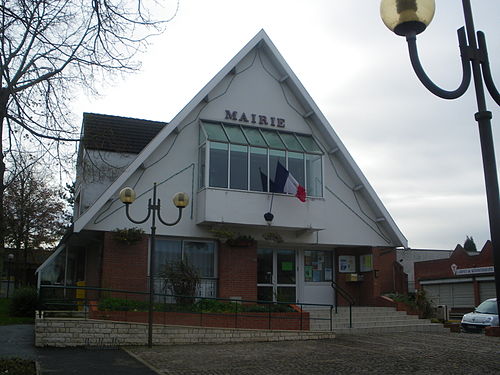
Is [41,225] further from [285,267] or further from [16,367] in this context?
[16,367]

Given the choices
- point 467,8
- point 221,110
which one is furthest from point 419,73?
point 221,110

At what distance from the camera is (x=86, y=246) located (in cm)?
2192

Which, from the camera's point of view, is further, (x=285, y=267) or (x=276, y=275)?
(x=285, y=267)

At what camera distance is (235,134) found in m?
19.5

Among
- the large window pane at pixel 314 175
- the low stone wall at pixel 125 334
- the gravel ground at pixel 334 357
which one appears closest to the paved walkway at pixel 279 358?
the gravel ground at pixel 334 357

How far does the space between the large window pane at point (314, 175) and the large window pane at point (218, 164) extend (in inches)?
131

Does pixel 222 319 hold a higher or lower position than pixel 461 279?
lower

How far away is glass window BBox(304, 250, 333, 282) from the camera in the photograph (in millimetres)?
21188

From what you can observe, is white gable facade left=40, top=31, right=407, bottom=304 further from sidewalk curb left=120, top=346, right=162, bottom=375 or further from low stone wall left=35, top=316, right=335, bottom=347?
sidewalk curb left=120, top=346, right=162, bottom=375

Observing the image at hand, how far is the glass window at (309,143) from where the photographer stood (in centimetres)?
2063

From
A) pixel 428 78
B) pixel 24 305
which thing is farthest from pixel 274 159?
pixel 428 78

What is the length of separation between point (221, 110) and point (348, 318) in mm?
8552

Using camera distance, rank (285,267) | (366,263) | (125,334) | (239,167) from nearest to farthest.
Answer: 1. (125,334)
2. (239,167)
3. (285,267)
4. (366,263)

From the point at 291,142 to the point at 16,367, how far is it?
13.5m
